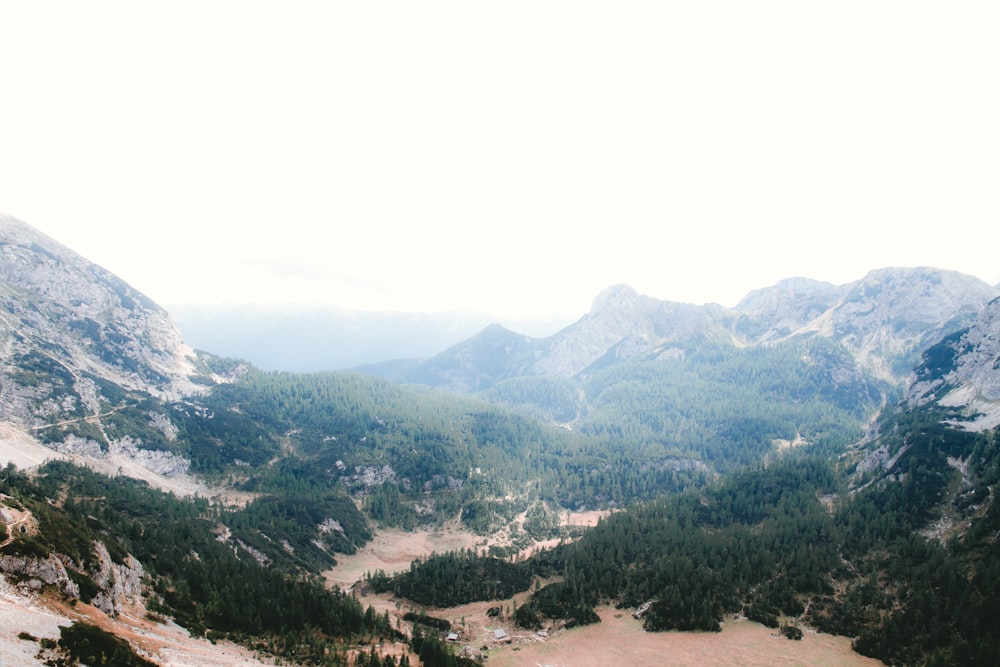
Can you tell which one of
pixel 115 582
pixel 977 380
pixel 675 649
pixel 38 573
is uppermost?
pixel 977 380

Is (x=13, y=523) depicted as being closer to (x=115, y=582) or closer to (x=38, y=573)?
(x=115, y=582)

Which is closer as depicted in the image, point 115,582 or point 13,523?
point 13,523

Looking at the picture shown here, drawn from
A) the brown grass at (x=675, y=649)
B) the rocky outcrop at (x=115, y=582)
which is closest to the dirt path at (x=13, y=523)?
the rocky outcrop at (x=115, y=582)

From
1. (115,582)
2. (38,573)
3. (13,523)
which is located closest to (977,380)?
(115,582)

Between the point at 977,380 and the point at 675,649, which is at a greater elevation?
the point at 977,380

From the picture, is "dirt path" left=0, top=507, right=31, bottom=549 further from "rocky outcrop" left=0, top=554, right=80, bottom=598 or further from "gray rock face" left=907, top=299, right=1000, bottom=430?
"gray rock face" left=907, top=299, right=1000, bottom=430

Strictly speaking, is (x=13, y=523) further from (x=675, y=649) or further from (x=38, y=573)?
(x=675, y=649)

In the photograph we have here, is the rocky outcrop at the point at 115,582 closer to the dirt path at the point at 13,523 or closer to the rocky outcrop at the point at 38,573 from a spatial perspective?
the rocky outcrop at the point at 38,573

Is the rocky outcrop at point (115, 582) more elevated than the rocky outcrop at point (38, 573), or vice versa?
the rocky outcrop at point (38, 573)

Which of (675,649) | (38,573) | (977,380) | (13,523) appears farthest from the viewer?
(977,380)

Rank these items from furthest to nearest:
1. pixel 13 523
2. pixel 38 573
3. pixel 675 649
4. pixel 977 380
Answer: pixel 977 380 → pixel 675 649 → pixel 13 523 → pixel 38 573

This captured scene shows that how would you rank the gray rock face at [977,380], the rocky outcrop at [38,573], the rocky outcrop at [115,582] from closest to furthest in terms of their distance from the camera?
the rocky outcrop at [38,573], the rocky outcrop at [115,582], the gray rock face at [977,380]
